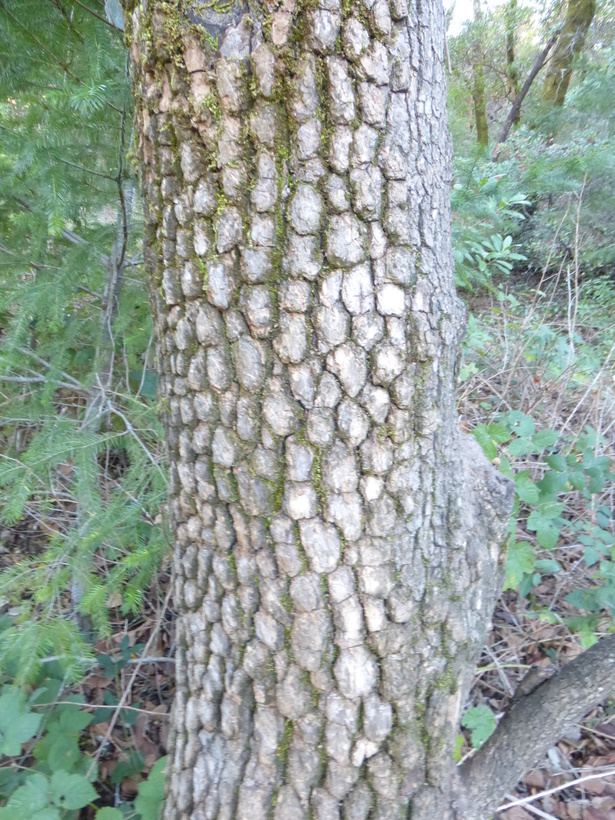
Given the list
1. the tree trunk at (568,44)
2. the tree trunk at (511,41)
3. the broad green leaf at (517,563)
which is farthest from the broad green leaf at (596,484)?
the tree trunk at (511,41)

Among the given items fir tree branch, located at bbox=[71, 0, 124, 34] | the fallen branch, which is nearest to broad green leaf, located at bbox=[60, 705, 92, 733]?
the fallen branch

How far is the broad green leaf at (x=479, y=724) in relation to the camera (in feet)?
5.69

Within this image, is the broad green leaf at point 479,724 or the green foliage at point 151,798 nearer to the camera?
the green foliage at point 151,798

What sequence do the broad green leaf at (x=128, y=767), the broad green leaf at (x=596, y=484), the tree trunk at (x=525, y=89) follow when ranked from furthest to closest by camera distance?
the tree trunk at (x=525, y=89) → the broad green leaf at (x=596, y=484) → the broad green leaf at (x=128, y=767)

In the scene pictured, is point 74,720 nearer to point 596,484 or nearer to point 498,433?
point 498,433

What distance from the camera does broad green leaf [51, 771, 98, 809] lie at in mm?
1395

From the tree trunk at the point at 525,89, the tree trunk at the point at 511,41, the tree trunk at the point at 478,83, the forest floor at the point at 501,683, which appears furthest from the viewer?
the tree trunk at the point at 478,83

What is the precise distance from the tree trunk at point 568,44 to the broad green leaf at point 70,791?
9.79m

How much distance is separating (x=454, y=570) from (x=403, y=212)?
78 centimetres

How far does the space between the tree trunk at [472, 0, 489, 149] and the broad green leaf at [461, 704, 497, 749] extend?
998 centimetres

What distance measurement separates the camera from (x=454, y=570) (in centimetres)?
118

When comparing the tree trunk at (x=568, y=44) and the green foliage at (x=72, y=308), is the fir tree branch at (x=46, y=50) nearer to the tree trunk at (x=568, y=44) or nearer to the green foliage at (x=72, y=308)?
the green foliage at (x=72, y=308)

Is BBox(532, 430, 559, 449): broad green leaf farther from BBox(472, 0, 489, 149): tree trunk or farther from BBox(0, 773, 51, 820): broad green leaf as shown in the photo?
BBox(472, 0, 489, 149): tree trunk

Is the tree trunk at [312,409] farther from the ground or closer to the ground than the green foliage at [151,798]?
farther from the ground
